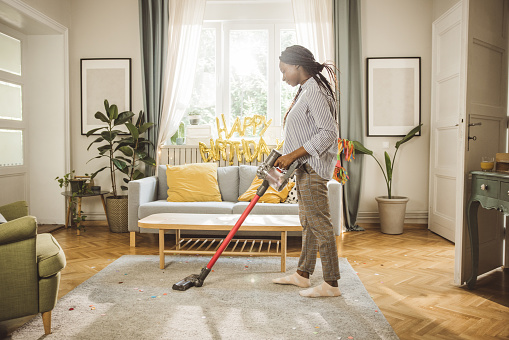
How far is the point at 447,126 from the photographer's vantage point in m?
4.18

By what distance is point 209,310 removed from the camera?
2.26m

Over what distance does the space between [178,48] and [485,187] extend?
3.46 metres

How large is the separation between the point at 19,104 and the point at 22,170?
2.39 feet

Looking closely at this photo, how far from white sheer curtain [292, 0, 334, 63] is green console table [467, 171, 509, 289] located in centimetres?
251

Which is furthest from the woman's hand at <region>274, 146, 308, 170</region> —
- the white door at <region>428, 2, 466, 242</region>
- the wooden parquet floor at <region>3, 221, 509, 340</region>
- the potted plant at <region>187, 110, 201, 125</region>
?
the potted plant at <region>187, 110, 201, 125</region>

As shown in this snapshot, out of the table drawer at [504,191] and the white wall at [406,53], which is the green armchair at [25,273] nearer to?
the table drawer at [504,191]

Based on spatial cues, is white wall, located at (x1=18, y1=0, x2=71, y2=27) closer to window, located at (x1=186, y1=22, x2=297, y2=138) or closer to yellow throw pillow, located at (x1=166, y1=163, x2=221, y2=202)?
window, located at (x1=186, y1=22, x2=297, y2=138)

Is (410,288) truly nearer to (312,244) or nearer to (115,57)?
(312,244)

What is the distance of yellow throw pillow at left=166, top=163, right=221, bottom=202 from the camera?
404cm

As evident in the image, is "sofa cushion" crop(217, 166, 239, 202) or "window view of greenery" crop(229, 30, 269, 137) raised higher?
"window view of greenery" crop(229, 30, 269, 137)

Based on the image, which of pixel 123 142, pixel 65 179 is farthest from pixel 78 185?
pixel 123 142

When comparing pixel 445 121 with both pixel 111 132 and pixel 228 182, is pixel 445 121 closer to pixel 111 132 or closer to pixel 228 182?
pixel 228 182

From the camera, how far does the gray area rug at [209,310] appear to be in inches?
78.4

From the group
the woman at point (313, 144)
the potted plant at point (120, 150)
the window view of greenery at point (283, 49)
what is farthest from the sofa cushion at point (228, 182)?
the woman at point (313, 144)
